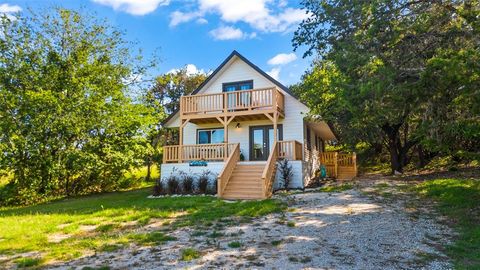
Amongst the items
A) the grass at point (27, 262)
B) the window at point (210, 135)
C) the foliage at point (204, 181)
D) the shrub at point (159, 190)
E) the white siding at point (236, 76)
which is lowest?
the grass at point (27, 262)

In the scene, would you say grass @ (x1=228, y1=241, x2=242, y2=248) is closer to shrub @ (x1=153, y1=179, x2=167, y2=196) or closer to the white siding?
shrub @ (x1=153, y1=179, x2=167, y2=196)

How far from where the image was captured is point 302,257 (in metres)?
5.58

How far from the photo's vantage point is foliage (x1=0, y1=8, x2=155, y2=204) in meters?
17.0

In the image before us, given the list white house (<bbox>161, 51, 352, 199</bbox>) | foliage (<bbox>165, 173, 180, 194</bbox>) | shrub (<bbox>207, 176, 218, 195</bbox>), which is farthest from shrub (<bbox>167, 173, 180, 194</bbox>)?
shrub (<bbox>207, 176, 218, 195</bbox>)

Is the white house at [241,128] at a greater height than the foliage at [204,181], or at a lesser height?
greater

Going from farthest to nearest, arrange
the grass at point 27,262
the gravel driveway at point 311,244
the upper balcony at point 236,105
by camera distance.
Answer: the upper balcony at point 236,105 → the grass at point 27,262 → the gravel driveway at point 311,244

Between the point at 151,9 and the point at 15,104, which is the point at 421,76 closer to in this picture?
the point at 151,9

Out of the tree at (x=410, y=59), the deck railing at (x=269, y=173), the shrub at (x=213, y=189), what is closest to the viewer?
the tree at (x=410, y=59)

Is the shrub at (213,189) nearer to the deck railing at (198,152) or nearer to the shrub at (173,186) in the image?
the deck railing at (198,152)

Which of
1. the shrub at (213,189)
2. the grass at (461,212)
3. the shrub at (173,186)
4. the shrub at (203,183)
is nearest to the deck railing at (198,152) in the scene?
the shrub at (203,183)

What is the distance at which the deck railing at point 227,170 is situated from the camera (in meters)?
13.8

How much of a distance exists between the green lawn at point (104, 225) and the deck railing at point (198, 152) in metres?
4.04

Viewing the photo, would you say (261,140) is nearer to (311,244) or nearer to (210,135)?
(210,135)

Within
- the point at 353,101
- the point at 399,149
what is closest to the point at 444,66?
the point at 353,101
